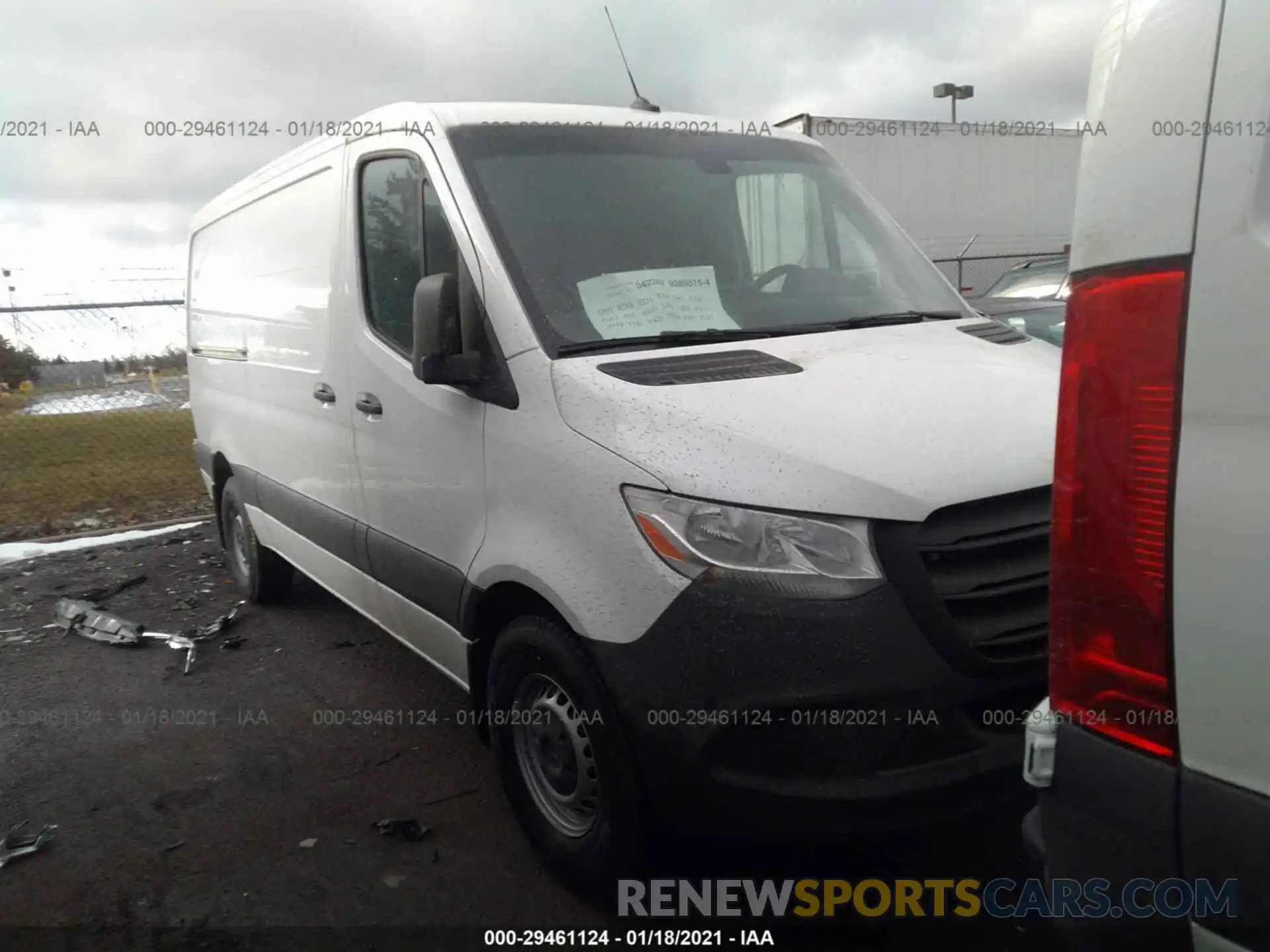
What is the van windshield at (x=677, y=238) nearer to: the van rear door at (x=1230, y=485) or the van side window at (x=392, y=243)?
the van side window at (x=392, y=243)

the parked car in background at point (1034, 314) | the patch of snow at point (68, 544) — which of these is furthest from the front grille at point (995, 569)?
the patch of snow at point (68, 544)

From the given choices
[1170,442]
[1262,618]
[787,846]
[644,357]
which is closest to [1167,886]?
[1262,618]

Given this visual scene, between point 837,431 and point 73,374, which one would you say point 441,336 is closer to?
point 837,431

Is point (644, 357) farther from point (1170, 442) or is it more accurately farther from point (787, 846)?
point (1170, 442)

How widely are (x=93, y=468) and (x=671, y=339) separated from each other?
1065 centimetres

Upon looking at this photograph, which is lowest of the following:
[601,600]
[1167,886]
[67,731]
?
[67,731]

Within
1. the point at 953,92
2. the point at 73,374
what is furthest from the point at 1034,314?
the point at 953,92

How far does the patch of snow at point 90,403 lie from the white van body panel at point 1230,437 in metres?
10.1

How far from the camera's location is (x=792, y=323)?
10.2ft

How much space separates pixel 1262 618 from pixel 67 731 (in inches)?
179

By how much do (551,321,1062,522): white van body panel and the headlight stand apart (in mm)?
37

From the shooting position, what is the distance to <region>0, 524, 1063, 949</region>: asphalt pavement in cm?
277

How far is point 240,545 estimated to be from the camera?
608 cm

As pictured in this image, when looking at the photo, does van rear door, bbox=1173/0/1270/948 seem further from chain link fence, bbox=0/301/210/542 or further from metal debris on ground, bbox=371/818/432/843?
chain link fence, bbox=0/301/210/542
